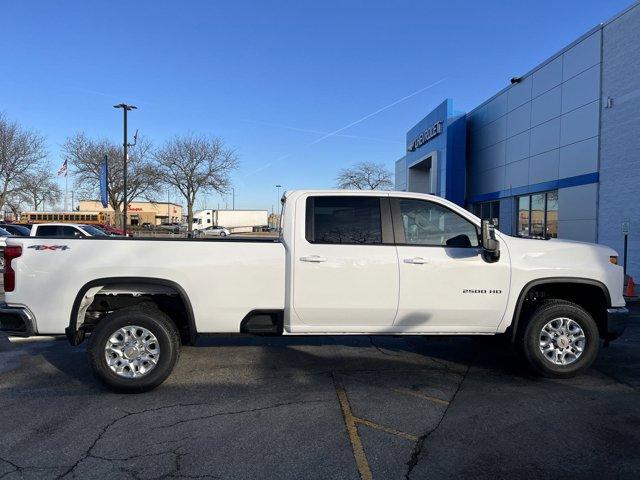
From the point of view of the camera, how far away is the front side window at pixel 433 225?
509 cm

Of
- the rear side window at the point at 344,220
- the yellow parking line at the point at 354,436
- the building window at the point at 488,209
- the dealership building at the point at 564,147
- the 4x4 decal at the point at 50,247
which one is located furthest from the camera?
the building window at the point at 488,209

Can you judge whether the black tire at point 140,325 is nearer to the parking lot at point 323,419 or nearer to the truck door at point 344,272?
the parking lot at point 323,419

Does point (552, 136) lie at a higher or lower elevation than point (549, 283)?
higher

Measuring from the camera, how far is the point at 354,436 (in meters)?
3.83

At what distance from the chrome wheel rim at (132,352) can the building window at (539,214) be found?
14919 millimetres

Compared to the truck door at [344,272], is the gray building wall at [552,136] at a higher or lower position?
higher

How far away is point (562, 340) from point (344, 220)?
264 cm

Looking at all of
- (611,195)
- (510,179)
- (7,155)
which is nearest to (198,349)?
(611,195)

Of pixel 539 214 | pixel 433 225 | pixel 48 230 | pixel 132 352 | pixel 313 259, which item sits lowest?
pixel 132 352

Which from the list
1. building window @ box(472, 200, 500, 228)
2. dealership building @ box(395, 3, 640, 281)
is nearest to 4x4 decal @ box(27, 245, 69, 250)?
dealership building @ box(395, 3, 640, 281)

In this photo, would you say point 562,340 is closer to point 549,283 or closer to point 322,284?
point 549,283

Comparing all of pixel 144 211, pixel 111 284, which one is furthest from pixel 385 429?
pixel 144 211

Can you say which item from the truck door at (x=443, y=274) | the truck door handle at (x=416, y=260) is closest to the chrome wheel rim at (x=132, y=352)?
the truck door at (x=443, y=274)

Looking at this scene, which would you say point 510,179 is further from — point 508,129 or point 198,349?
point 198,349
